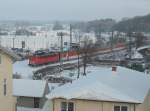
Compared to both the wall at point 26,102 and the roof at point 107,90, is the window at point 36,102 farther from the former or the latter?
the roof at point 107,90

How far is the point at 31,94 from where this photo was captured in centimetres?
2780

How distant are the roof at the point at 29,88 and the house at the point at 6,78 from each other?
5.82 meters

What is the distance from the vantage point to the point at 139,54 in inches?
2830

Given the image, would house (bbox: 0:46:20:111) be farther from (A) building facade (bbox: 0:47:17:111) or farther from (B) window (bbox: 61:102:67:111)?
(B) window (bbox: 61:102:67:111)

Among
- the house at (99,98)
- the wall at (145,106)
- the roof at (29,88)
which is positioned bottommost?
the roof at (29,88)

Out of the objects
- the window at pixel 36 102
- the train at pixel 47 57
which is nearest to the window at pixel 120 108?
the window at pixel 36 102

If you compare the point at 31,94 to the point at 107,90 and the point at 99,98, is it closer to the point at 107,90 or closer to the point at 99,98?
the point at 107,90

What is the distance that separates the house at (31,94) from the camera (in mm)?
27703

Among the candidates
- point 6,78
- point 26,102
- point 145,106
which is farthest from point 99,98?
point 26,102

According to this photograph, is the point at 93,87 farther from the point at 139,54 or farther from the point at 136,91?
the point at 139,54

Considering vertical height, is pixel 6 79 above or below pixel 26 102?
above

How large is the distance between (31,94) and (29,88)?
737 mm

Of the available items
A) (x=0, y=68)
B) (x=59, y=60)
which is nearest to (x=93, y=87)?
(x=0, y=68)

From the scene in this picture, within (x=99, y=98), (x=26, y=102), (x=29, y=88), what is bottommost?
(x=26, y=102)
